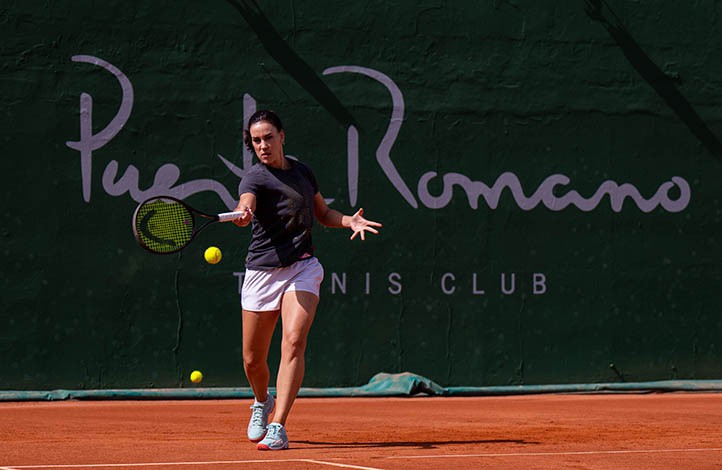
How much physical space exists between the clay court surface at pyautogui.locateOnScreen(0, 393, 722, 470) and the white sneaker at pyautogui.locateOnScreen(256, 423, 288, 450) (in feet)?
0.19

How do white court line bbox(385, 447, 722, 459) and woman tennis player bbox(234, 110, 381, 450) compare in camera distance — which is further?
woman tennis player bbox(234, 110, 381, 450)

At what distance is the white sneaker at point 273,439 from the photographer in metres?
5.70

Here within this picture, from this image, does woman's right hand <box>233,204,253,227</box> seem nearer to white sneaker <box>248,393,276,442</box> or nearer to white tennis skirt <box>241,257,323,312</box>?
white tennis skirt <box>241,257,323,312</box>

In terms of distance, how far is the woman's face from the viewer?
5980 mm

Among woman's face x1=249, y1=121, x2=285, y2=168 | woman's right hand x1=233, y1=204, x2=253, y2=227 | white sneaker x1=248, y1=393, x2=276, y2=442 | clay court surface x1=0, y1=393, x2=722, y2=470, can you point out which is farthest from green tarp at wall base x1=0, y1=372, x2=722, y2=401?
woman's right hand x1=233, y1=204, x2=253, y2=227

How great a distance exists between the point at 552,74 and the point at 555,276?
1.75 metres

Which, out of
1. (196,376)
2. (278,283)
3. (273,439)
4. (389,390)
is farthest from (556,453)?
(196,376)

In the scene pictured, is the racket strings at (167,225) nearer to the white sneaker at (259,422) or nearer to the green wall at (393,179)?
the white sneaker at (259,422)

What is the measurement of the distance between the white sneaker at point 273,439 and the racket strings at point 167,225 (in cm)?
101

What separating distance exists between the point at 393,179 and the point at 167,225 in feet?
14.2

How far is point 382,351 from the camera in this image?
10148mm

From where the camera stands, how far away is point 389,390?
999 centimetres

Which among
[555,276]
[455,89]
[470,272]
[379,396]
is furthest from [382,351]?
[455,89]

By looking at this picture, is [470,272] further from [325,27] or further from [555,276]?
[325,27]
